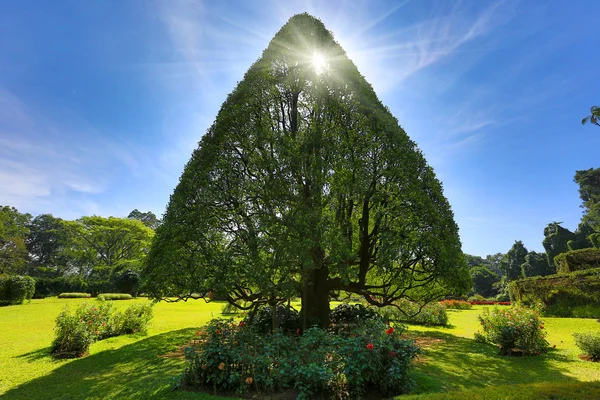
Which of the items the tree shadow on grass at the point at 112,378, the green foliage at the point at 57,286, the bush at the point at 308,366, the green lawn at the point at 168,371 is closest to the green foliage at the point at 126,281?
the green foliage at the point at 57,286

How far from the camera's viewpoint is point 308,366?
5.72m

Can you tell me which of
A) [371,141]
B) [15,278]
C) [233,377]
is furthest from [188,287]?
[15,278]

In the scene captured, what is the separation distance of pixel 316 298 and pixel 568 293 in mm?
19823

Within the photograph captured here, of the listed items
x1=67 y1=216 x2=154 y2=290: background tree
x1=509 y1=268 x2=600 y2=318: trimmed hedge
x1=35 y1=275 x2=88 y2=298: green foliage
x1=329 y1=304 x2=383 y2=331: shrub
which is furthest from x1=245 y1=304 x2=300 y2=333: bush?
x1=67 y1=216 x2=154 y2=290: background tree

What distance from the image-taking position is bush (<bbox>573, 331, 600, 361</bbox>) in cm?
893

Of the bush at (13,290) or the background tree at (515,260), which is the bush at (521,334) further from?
the background tree at (515,260)

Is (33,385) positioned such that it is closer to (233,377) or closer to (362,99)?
(233,377)

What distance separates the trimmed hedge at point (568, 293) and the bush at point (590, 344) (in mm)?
12068

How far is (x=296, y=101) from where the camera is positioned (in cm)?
1030

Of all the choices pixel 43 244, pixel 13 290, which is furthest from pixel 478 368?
pixel 43 244

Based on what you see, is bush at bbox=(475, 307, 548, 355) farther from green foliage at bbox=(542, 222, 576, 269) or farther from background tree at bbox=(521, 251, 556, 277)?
green foliage at bbox=(542, 222, 576, 269)

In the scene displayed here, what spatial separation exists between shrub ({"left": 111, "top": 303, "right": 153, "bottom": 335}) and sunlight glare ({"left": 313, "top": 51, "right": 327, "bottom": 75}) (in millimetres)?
13930

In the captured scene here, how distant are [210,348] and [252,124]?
260 inches

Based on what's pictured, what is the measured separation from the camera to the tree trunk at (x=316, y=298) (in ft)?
32.8
